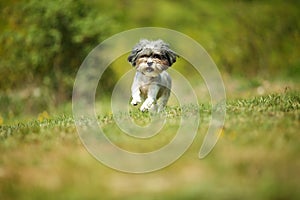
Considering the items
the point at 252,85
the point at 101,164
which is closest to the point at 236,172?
the point at 101,164

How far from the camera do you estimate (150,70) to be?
35.8 feet

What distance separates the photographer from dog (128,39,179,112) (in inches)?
428

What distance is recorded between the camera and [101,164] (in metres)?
7.01

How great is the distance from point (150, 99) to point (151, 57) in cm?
80

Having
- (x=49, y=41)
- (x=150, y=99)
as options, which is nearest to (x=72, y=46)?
(x=49, y=41)

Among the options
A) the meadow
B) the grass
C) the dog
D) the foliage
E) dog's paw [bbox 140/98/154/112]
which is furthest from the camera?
the foliage

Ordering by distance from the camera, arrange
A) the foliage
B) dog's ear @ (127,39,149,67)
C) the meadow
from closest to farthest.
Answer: the meadow → dog's ear @ (127,39,149,67) → the foliage

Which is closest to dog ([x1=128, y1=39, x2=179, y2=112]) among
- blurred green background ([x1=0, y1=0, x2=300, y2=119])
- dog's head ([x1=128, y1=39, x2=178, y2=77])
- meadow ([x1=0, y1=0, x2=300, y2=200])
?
dog's head ([x1=128, y1=39, x2=178, y2=77])

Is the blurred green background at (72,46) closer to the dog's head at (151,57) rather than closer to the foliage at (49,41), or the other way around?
the foliage at (49,41)

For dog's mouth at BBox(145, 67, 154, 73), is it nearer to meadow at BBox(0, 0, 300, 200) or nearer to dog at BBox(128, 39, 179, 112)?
dog at BBox(128, 39, 179, 112)

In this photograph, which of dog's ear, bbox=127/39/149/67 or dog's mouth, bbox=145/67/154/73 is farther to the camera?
dog's ear, bbox=127/39/149/67

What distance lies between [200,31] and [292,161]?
19.5 m

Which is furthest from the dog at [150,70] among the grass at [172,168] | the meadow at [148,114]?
the grass at [172,168]

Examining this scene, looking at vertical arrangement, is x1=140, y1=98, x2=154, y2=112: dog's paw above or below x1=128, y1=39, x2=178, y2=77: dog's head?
below
